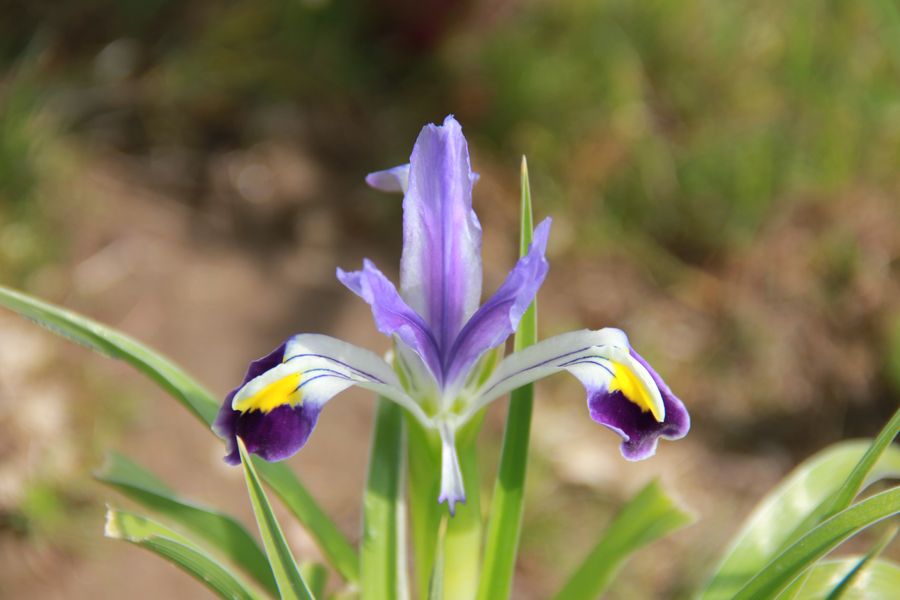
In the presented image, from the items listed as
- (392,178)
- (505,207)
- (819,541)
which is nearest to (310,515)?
(392,178)

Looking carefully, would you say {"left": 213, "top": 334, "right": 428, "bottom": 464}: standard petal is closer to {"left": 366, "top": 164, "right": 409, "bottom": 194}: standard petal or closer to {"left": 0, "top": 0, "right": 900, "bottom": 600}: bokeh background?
{"left": 366, "top": 164, "right": 409, "bottom": 194}: standard petal

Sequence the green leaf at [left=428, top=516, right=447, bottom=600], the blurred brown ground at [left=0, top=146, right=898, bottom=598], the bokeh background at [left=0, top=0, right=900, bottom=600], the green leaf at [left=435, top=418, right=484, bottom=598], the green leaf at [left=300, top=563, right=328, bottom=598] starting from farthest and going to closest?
the bokeh background at [left=0, top=0, right=900, bottom=600] < the blurred brown ground at [left=0, top=146, right=898, bottom=598] < the green leaf at [left=300, top=563, right=328, bottom=598] < the green leaf at [left=435, top=418, right=484, bottom=598] < the green leaf at [left=428, top=516, right=447, bottom=600]

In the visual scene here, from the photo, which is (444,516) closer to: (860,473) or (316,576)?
(316,576)

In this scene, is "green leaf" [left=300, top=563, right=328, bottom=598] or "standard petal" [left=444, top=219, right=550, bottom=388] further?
"green leaf" [left=300, top=563, right=328, bottom=598]

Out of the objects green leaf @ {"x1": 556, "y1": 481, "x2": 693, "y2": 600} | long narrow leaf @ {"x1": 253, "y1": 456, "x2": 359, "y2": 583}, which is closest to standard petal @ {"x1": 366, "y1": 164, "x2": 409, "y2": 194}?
long narrow leaf @ {"x1": 253, "y1": 456, "x2": 359, "y2": 583}

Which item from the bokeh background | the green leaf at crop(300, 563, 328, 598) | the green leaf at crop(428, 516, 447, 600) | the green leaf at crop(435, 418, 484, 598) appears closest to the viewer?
the green leaf at crop(428, 516, 447, 600)

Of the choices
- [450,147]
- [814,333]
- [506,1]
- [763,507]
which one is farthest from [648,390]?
[506,1]

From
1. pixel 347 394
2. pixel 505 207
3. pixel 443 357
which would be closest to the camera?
pixel 443 357
